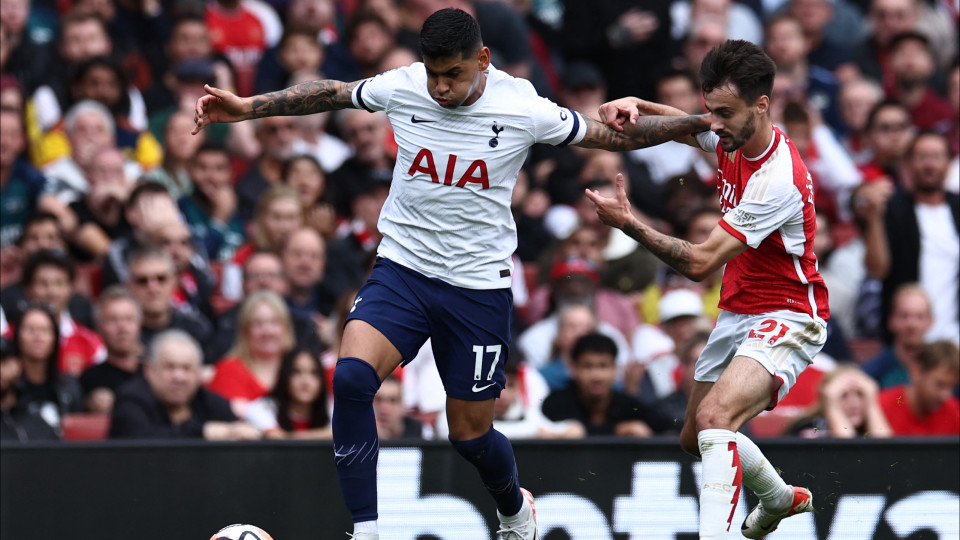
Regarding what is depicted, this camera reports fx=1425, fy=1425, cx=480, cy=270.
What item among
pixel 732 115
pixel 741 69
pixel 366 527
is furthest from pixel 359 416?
pixel 741 69

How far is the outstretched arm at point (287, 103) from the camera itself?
7.25 metres

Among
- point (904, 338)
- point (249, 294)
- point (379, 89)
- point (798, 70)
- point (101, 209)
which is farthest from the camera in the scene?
point (798, 70)

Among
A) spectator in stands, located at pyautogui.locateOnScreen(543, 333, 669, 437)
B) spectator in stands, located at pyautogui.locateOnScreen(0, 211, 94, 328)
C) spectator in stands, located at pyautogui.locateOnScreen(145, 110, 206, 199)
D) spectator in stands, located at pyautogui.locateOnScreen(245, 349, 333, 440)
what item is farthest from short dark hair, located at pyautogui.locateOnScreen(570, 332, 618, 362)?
spectator in stands, located at pyautogui.locateOnScreen(145, 110, 206, 199)

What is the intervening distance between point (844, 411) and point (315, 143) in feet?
17.7

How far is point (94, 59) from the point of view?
12031mm

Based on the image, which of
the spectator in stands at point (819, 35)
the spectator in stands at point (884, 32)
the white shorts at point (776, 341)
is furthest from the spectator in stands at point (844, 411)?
the spectator in stands at point (819, 35)

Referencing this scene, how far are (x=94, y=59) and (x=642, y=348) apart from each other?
17.2 ft

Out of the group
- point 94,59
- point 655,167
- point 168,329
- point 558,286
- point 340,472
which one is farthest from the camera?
point 655,167

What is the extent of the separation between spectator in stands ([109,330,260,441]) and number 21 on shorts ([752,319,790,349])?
3590mm

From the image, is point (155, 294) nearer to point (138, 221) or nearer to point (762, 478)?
point (138, 221)

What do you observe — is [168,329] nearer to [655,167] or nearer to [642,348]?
[642,348]

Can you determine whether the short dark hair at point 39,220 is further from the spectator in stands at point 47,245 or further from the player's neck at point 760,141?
the player's neck at point 760,141

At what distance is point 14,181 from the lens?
37.1 ft

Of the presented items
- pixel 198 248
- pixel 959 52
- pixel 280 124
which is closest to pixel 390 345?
pixel 198 248
